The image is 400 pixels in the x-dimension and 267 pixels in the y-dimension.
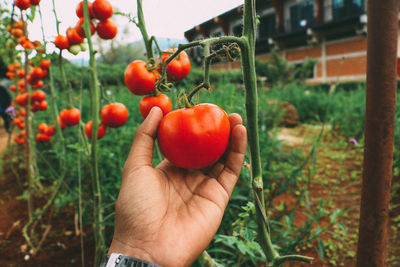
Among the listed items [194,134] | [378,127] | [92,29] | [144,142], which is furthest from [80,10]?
[378,127]

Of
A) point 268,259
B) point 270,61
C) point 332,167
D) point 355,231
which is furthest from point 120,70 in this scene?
point 268,259

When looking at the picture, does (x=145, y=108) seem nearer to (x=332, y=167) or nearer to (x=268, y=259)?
(x=268, y=259)

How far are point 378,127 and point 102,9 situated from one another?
1.07m

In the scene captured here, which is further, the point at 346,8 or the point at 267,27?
the point at 267,27

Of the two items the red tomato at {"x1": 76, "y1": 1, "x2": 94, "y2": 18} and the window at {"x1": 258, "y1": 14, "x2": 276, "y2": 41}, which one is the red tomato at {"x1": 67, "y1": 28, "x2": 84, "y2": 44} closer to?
the red tomato at {"x1": 76, "y1": 1, "x2": 94, "y2": 18}

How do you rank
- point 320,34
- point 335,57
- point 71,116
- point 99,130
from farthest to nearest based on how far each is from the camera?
point 320,34 → point 335,57 → point 71,116 → point 99,130

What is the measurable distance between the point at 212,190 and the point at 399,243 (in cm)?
148

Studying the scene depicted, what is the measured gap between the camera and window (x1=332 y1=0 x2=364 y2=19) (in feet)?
41.3

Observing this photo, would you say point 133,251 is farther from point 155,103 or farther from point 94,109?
point 94,109

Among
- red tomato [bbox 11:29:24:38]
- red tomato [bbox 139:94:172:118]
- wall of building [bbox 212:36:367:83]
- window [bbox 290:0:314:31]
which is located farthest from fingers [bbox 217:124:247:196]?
window [bbox 290:0:314:31]

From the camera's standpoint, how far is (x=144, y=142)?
0.87m

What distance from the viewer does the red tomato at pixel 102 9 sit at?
3.61 ft

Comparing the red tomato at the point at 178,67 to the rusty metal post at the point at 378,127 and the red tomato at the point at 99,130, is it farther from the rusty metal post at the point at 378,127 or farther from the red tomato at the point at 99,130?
the red tomato at the point at 99,130

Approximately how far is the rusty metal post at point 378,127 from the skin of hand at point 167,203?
366 millimetres
